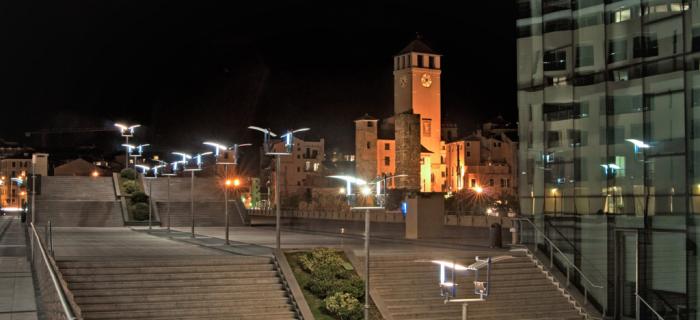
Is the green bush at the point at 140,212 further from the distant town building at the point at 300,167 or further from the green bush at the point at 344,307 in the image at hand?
the distant town building at the point at 300,167

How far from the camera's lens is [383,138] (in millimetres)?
158625

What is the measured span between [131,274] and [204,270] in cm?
239

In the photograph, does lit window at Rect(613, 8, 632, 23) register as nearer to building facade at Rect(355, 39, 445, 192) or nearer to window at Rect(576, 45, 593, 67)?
window at Rect(576, 45, 593, 67)

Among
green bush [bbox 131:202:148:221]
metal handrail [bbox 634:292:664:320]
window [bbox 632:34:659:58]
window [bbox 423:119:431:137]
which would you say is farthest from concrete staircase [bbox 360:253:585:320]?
window [bbox 423:119:431:137]

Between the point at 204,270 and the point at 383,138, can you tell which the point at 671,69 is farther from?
the point at 383,138

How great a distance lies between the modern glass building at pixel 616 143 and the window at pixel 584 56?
0.03m

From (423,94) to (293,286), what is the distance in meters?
125

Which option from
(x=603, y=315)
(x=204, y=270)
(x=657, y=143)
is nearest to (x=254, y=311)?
(x=204, y=270)

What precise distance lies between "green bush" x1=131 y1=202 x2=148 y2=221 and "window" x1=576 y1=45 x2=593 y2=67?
42.5 meters

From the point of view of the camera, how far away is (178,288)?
27.0 metres

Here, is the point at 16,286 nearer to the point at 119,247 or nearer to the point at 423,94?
the point at 119,247

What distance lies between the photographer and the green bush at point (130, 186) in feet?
231

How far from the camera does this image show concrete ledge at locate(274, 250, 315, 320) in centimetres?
2553

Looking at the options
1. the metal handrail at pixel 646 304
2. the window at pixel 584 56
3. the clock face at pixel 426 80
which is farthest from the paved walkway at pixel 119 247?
the clock face at pixel 426 80
